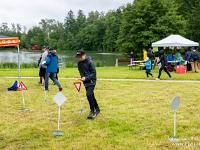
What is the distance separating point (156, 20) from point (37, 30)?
109 meters

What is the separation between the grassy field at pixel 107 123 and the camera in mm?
5298

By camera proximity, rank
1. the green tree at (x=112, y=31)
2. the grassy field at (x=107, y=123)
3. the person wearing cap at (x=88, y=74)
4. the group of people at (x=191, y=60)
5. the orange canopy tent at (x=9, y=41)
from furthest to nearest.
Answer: the green tree at (x=112, y=31)
the group of people at (x=191, y=60)
the orange canopy tent at (x=9, y=41)
the person wearing cap at (x=88, y=74)
the grassy field at (x=107, y=123)

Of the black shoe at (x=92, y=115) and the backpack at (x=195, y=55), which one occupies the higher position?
the backpack at (x=195, y=55)

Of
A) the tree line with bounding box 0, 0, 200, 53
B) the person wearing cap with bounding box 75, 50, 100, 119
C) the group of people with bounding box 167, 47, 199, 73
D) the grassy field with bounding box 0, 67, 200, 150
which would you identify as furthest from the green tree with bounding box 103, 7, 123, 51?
the person wearing cap with bounding box 75, 50, 100, 119

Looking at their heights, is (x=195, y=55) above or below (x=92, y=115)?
above

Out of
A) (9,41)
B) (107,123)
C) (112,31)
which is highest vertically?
(112,31)

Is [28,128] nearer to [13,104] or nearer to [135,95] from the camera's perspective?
[13,104]

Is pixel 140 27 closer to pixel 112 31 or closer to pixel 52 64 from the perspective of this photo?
pixel 52 64

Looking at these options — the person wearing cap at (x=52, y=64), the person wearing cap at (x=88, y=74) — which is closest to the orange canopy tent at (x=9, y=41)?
the person wearing cap at (x=52, y=64)

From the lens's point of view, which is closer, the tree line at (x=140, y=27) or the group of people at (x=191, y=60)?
the group of people at (x=191, y=60)

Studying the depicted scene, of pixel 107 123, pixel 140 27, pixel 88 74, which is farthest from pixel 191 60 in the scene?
pixel 140 27

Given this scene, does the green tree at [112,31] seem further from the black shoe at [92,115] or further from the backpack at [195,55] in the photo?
the black shoe at [92,115]

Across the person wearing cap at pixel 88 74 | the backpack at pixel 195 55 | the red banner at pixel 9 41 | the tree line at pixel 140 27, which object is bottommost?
the person wearing cap at pixel 88 74

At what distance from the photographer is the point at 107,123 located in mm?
6547
